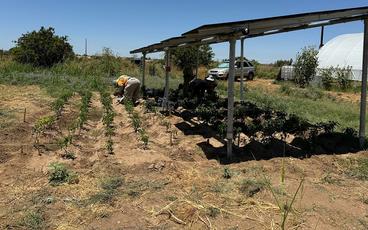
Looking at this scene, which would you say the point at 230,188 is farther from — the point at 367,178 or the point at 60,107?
the point at 60,107

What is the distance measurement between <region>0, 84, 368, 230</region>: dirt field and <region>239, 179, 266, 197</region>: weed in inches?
0.5

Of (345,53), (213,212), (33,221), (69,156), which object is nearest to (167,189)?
(213,212)

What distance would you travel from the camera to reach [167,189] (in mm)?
5488

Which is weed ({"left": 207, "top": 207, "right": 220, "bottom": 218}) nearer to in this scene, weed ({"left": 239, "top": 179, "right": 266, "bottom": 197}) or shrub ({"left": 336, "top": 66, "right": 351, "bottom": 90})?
weed ({"left": 239, "top": 179, "right": 266, "bottom": 197})

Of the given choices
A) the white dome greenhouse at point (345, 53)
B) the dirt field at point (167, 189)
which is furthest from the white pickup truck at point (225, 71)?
the dirt field at point (167, 189)

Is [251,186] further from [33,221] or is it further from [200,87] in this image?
[200,87]

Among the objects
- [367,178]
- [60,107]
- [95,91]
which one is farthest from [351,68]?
[367,178]

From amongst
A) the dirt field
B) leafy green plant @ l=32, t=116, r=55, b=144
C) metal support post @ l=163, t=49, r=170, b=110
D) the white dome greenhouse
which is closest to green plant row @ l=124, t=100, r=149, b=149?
the dirt field

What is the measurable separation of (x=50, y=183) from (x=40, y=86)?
1331 cm

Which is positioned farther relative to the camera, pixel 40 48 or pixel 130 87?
pixel 40 48

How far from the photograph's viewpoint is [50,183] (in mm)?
5668

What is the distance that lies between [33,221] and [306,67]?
25.3 metres

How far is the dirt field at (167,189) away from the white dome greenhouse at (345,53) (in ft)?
74.0

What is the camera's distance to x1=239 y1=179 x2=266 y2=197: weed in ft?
17.5
